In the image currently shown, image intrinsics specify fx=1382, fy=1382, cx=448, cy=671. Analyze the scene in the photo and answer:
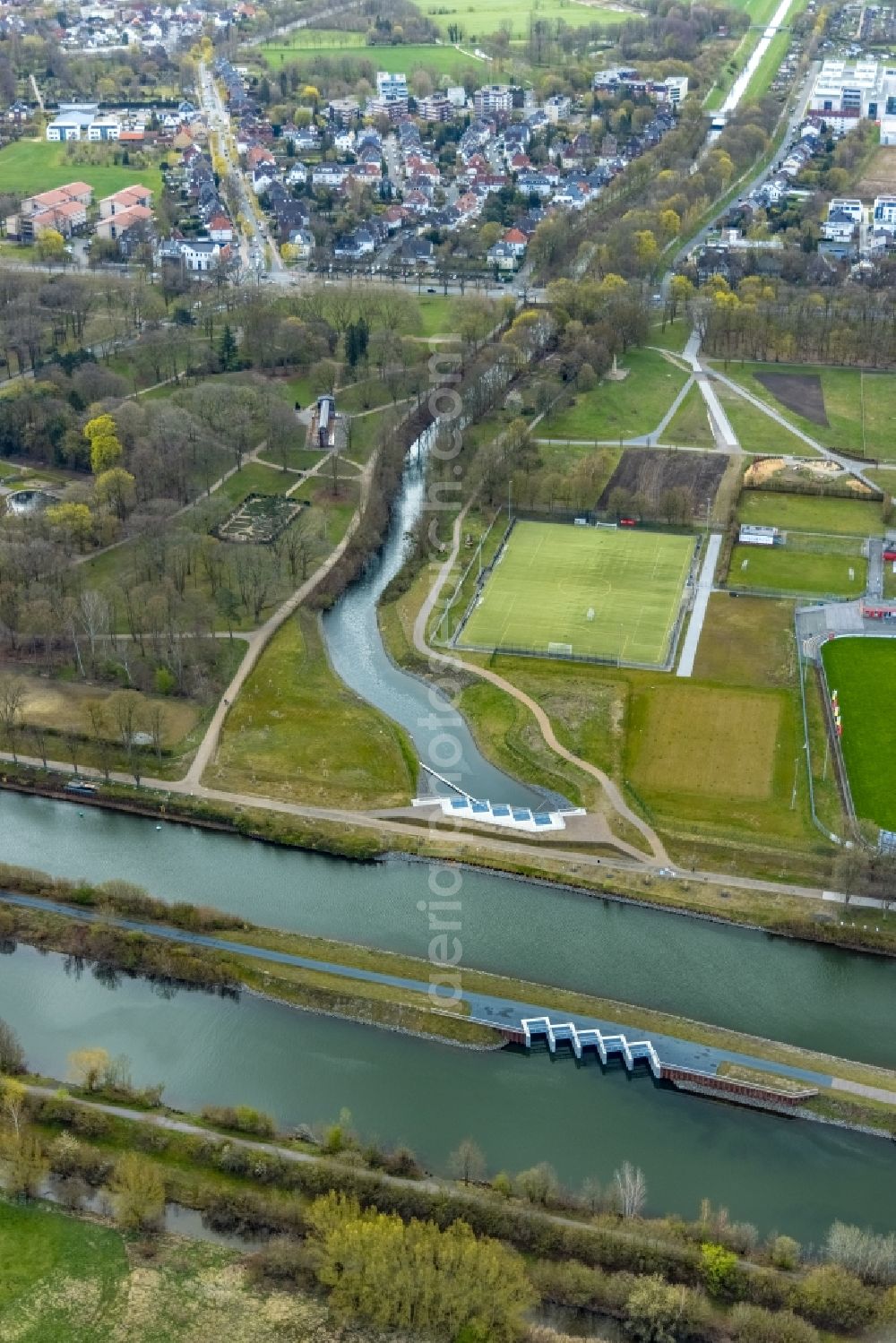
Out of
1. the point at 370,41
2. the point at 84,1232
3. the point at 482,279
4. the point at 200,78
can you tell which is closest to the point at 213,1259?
the point at 84,1232

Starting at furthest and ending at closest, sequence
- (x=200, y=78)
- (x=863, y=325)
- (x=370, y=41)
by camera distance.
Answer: (x=370, y=41) < (x=200, y=78) < (x=863, y=325)

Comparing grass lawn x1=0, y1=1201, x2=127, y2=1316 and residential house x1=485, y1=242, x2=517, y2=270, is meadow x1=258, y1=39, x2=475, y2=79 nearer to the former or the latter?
residential house x1=485, y1=242, x2=517, y2=270

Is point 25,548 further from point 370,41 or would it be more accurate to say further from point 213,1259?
point 370,41

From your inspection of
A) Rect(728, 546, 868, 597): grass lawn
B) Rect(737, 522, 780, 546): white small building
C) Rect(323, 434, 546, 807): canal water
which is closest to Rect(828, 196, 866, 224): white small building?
Rect(737, 522, 780, 546): white small building

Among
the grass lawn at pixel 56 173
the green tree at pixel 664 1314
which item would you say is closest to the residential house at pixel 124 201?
the grass lawn at pixel 56 173

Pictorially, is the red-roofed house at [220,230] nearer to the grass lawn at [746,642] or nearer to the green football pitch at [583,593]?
the green football pitch at [583,593]

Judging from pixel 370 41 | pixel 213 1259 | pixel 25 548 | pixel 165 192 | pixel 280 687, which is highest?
pixel 370 41

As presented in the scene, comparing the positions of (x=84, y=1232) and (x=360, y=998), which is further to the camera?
(x=360, y=998)
